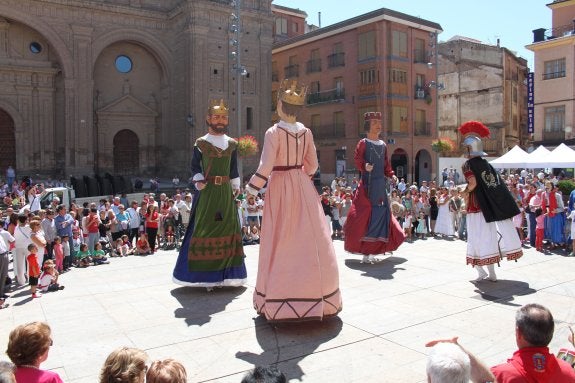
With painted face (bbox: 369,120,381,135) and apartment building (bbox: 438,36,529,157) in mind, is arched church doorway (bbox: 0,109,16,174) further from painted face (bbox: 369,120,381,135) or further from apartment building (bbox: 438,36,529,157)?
apartment building (bbox: 438,36,529,157)

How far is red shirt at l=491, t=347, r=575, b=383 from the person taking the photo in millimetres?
2738

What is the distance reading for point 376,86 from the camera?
33.8 metres

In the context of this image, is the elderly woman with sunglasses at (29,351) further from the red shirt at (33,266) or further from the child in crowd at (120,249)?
the child in crowd at (120,249)

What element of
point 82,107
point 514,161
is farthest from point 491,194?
point 82,107

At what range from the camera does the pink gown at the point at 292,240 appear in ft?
18.0

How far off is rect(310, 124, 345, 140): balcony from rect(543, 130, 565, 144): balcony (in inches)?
508

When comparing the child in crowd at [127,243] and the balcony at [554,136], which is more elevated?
the balcony at [554,136]

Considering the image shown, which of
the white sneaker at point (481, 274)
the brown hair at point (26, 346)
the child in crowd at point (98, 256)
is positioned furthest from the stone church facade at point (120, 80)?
the brown hair at point (26, 346)

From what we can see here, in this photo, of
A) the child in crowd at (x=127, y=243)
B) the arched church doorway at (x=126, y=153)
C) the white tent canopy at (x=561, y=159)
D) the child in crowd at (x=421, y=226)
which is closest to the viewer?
the child in crowd at (x=127, y=243)

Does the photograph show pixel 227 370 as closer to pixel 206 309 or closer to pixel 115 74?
pixel 206 309

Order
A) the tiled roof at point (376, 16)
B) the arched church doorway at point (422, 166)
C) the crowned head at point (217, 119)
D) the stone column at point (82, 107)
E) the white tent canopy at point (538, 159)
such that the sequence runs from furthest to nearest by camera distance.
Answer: the arched church doorway at point (422, 166)
the tiled roof at point (376, 16)
the stone column at point (82, 107)
the white tent canopy at point (538, 159)
the crowned head at point (217, 119)

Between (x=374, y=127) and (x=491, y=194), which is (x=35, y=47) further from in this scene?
(x=491, y=194)

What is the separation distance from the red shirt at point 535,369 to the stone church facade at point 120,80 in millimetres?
28324

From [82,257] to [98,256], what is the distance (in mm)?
365
